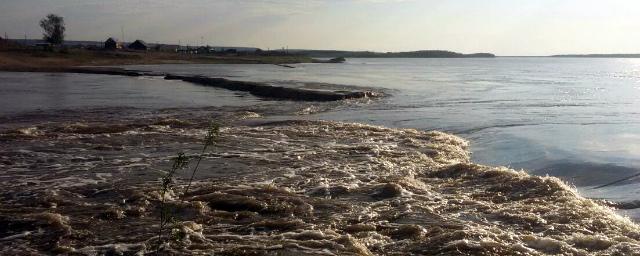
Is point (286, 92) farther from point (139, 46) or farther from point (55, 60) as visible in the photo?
point (139, 46)

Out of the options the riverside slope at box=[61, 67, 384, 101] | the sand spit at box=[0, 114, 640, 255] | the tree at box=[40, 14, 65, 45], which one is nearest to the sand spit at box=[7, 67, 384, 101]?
the riverside slope at box=[61, 67, 384, 101]

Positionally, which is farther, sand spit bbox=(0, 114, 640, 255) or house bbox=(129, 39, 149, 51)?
house bbox=(129, 39, 149, 51)

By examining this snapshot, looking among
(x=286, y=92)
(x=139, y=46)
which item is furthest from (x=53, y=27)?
(x=286, y=92)

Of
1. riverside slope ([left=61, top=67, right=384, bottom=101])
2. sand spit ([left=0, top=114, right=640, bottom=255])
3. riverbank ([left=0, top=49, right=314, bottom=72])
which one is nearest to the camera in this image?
sand spit ([left=0, top=114, right=640, bottom=255])

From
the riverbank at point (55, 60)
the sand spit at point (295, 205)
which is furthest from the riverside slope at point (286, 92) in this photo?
the riverbank at point (55, 60)

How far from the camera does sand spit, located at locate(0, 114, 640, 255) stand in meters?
7.21

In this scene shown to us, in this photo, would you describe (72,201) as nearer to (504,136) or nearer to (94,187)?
(94,187)

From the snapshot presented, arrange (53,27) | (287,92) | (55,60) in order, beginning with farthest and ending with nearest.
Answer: (53,27), (55,60), (287,92)

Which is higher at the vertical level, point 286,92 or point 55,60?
point 286,92

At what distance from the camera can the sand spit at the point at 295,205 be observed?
7.21 m

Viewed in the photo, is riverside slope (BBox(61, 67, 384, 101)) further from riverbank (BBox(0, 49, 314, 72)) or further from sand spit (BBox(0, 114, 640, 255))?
riverbank (BBox(0, 49, 314, 72))

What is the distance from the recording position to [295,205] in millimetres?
9125

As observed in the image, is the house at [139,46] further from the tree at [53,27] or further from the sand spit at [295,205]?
the sand spit at [295,205]

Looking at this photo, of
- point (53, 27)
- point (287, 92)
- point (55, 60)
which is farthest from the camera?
point (53, 27)
